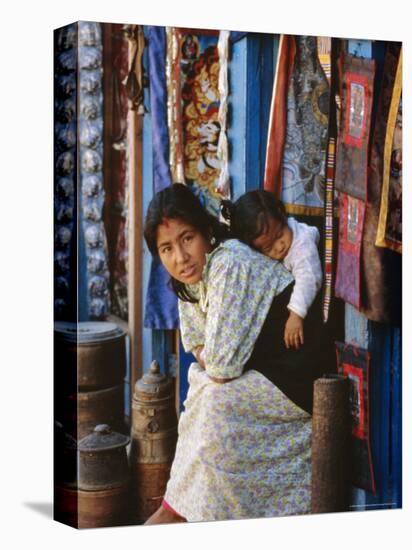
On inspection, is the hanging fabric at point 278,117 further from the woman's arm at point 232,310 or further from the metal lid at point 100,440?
the metal lid at point 100,440

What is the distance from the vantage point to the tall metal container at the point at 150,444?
7.22m

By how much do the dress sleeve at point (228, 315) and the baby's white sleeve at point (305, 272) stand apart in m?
0.27

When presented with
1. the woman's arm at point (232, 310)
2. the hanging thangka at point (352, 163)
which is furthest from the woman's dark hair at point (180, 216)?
the hanging thangka at point (352, 163)

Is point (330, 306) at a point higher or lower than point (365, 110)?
lower

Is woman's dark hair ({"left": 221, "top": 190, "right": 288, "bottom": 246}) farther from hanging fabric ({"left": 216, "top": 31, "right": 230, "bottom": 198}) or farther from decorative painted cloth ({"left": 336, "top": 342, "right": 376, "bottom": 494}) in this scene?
decorative painted cloth ({"left": 336, "top": 342, "right": 376, "bottom": 494})

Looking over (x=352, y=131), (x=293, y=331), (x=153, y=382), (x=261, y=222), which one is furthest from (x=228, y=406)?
(x=352, y=131)

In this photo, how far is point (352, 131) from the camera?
7.59 m

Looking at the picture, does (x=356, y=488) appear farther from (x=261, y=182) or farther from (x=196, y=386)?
(x=261, y=182)

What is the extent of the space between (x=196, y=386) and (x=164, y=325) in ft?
1.19

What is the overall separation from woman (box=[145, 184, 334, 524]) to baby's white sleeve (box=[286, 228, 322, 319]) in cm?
7

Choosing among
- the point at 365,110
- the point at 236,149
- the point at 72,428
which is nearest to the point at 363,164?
the point at 365,110

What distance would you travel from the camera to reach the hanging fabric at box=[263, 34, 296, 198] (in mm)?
7395

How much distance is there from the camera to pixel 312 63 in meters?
7.51

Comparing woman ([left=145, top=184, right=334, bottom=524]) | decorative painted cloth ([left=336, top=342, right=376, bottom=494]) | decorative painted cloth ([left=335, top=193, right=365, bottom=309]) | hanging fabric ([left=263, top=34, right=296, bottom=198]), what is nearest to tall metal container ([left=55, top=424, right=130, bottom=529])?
woman ([left=145, top=184, right=334, bottom=524])
